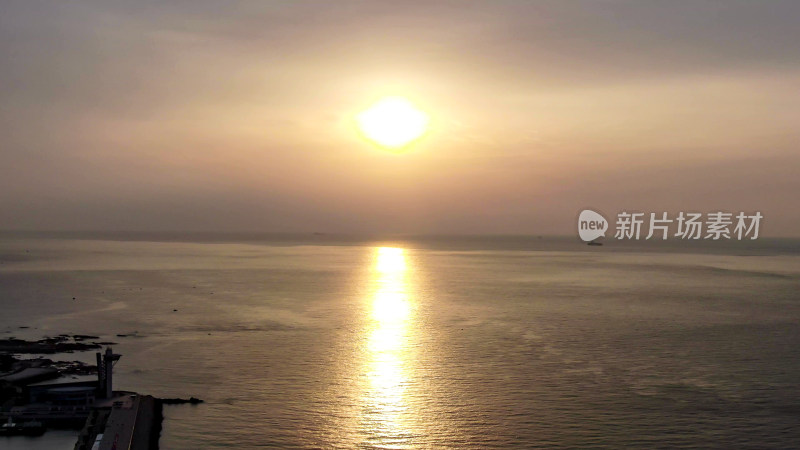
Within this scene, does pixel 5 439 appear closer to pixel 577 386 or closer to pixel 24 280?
pixel 577 386

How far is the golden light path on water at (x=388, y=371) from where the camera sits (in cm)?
4097

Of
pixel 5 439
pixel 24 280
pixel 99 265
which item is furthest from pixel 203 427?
pixel 99 265

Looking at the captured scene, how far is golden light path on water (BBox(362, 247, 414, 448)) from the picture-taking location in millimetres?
40969

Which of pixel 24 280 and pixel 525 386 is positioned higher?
pixel 24 280

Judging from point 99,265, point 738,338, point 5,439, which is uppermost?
point 99,265

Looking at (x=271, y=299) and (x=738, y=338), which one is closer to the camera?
(x=738, y=338)

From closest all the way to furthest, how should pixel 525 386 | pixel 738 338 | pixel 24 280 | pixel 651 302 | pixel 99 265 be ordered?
pixel 525 386
pixel 738 338
pixel 651 302
pixel 24 280
pixel 99 265

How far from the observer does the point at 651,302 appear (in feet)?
357

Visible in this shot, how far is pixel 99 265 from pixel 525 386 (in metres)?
169

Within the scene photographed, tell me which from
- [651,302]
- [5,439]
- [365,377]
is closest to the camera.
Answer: [5,439]

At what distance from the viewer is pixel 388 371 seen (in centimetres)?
5669

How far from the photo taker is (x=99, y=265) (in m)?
193

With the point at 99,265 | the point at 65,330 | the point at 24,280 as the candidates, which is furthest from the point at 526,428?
the point at 99,265

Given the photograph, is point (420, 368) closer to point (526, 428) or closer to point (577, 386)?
point (577, 386)
